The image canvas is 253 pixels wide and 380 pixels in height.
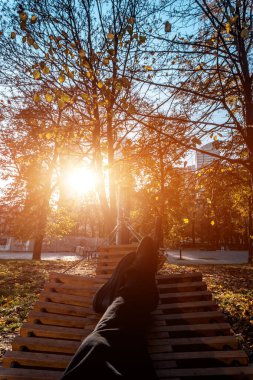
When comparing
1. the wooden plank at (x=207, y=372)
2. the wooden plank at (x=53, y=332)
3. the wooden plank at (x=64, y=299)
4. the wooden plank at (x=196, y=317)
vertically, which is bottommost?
the wooden plank at (x=207, y=372)

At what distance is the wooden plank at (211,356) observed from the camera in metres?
3.15

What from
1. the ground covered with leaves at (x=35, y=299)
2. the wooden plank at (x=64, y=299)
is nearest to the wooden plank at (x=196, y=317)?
the ground covered with leaves at (x=35, y=299)

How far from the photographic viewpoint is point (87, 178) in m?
13.2

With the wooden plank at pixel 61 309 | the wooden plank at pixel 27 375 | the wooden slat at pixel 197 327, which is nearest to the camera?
the wooden plank at pixel 27 375

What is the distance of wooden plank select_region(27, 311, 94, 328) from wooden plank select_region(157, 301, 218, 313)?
1.31 meters

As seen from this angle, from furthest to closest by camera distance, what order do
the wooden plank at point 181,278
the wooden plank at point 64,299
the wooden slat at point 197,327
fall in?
1. the wooden plank at point 181,278
2. the wooden plank at point 64,299
3. the wooden slat at point 197,327

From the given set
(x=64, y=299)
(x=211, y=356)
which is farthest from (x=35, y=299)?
(x=211, y=356)

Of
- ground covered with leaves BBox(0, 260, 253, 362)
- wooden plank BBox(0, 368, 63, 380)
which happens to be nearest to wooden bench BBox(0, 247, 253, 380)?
wooden plank BBox(0, 368, 63, 380)

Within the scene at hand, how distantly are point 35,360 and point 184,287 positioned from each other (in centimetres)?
292

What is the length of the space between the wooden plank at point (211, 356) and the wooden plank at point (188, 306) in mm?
1092

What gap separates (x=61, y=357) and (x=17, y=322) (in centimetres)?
315

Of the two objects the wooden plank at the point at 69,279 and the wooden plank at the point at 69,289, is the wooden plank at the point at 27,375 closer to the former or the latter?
the wooden plank at the point at 69,289

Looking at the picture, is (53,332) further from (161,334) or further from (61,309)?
(161,334)

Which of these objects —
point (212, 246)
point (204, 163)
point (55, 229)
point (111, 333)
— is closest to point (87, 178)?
point (204, 163)
